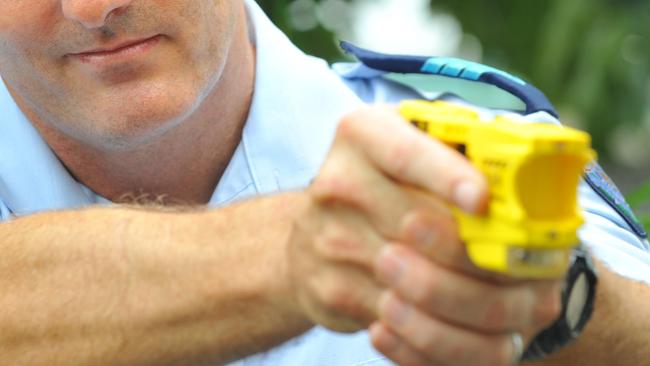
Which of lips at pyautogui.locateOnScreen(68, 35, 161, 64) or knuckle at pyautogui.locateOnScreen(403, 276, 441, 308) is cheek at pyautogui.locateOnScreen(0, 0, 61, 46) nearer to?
lips at pyautogui.locateOnScreen(68, 35, 161, 64)

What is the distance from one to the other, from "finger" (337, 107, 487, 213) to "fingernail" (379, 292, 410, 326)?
10 cm

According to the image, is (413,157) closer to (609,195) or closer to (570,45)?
(609,195)

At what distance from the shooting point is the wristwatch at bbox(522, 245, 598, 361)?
49.1 inches

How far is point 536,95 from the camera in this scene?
2.00 metres

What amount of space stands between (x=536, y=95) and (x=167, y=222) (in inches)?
29.9

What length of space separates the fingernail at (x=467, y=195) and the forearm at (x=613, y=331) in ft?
1.32

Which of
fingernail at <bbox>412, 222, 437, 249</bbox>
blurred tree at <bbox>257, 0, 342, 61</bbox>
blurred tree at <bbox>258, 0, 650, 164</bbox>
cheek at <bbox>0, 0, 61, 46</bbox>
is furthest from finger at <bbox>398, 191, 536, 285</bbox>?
blurred tree at <bbox>258, 0, 650, 164</bbox>

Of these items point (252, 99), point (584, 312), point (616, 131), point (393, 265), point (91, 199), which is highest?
point (393, 265)

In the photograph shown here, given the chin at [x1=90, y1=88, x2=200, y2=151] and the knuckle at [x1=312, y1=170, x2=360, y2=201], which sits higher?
the knuckle at [x1=312, y1=170, x2=360, y2=201]

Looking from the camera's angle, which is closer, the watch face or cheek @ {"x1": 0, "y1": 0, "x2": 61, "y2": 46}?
the watch face

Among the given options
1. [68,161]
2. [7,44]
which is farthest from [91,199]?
[7,44]

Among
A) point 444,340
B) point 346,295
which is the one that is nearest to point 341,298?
point 346,295

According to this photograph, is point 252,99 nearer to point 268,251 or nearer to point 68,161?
point 68,161

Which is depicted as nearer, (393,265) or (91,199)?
(393,265)
